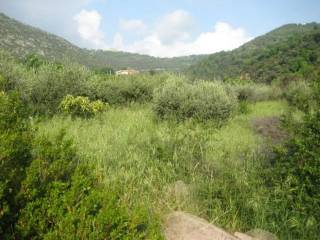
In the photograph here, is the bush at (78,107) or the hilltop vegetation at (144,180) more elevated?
the bush at (78,107)

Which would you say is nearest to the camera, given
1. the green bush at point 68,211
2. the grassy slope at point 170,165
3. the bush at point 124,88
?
the green bush at point 68,211

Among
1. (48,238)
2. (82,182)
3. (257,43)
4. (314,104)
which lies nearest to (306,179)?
(314,104)

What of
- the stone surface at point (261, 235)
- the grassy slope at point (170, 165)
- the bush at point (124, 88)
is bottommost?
the stone surface at point (261, 235)

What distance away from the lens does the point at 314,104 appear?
6043 millimetres

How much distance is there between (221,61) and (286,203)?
256 ft

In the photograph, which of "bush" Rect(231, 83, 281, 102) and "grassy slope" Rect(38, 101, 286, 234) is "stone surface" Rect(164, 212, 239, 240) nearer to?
"grassy slope" Rect(38, 101, 286, 234)

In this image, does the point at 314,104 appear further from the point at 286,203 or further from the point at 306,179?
the point at 286,203

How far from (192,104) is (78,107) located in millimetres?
3629

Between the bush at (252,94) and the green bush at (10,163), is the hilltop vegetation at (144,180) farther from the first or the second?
the bush at (252,94)

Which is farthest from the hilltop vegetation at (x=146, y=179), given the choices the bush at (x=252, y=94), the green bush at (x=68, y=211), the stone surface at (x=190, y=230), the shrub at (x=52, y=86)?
the bush at (x=252, y=94)

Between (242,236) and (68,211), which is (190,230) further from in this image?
(68,211)

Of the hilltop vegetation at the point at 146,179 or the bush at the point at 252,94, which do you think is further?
the bush at the point at 252,94

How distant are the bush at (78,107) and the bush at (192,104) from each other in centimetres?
218

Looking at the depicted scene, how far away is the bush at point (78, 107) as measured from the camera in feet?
34.1
